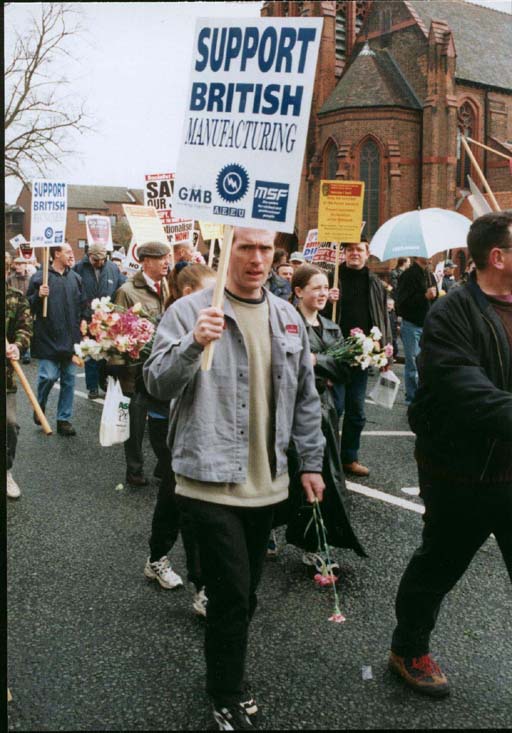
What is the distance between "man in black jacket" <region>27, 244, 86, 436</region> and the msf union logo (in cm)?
615

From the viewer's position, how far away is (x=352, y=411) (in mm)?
6773

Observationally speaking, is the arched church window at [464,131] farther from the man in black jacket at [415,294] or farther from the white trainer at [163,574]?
the white trainer at [163,574]

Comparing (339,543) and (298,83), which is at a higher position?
(298,83)

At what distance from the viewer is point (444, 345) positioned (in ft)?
9.87

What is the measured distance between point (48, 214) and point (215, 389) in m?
6.99

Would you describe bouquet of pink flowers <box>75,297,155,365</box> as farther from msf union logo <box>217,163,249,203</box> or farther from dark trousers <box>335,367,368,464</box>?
dark trousers <box>335,367,368,464</box>

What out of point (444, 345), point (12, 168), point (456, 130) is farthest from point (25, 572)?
point (456, 130)

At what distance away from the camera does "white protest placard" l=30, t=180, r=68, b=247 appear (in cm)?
904

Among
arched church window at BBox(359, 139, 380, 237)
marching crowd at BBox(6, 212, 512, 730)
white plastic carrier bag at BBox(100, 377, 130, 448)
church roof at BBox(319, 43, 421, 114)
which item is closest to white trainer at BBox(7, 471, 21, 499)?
white plastic carrier bag at BBox(100, 377, 130, 448)

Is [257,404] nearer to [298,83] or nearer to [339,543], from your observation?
[298,83]

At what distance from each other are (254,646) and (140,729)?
0.85 m

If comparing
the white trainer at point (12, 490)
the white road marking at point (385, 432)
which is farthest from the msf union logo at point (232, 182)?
the white road marking at point (385, 432)

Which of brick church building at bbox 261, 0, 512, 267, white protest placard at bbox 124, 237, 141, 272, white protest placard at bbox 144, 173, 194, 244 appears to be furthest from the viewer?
brick church building at bbox 261, 0, 512, 267

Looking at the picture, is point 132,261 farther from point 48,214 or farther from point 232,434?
point 232,434
